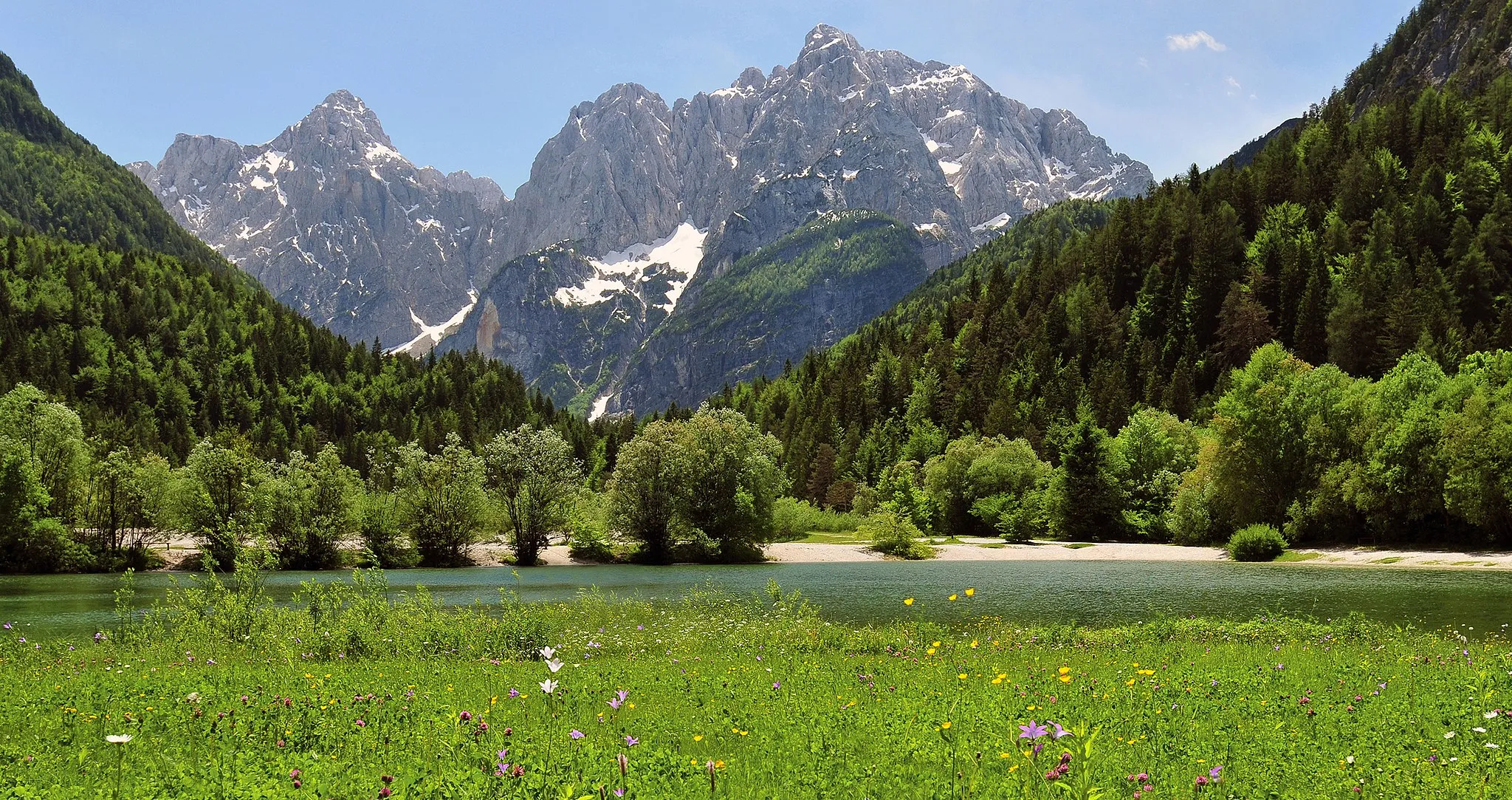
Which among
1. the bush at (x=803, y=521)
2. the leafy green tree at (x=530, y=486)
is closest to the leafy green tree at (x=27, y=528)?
the leafy green tree at (x=530, y=486)

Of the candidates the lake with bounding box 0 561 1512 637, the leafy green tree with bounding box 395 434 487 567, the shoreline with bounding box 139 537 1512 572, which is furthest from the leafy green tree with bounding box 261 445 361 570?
the shoreline with bounding box 139 537 1512 572

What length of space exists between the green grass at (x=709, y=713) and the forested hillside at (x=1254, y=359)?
55.3m

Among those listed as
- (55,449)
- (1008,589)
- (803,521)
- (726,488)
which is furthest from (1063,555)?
(55,449)

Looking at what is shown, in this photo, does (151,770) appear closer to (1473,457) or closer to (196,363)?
(1473,457)

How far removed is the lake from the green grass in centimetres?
720

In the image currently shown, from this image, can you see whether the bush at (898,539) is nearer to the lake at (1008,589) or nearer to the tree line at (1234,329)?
the lake at (1008,589)

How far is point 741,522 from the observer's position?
75688 millimetres

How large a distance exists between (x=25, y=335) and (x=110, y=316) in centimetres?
1286

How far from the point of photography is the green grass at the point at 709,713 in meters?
7.51

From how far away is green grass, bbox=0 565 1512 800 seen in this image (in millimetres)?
7508

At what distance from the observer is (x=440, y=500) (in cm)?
7488

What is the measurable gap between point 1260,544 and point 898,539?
2945 centimetres

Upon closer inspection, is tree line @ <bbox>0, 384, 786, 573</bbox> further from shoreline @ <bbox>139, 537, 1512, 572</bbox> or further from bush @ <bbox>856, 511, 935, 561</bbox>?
Result: bush @ <bbox>856, 511, 935, 561</bbox>

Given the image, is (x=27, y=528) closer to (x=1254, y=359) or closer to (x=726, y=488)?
(x=726, y=488)
